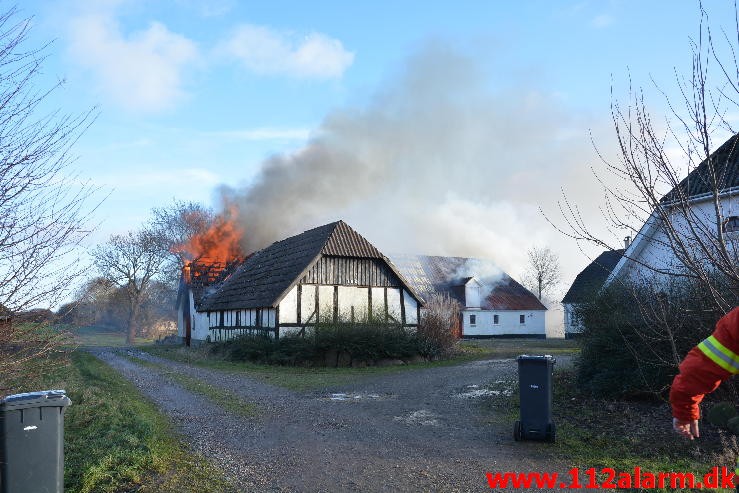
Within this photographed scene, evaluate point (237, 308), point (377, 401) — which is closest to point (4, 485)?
point (377, 401)

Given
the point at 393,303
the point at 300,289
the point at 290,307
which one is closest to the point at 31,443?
the point at 290,307

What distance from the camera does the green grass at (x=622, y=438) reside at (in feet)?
21.0

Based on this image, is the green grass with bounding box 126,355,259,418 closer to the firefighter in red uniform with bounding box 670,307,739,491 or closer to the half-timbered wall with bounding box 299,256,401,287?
the half-timbered wall with bounding box 299,256,401,287

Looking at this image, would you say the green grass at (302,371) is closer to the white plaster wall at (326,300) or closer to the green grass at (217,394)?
the green grass at (217,394)

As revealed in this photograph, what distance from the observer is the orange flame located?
34344 millimetres

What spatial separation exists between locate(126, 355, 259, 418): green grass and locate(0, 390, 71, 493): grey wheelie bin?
184 inches

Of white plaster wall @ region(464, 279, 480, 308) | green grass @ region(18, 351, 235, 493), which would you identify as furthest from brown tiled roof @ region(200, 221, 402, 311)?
white plaster wall @ region(464, 279, 480, 308)

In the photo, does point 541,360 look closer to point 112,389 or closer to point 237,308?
point 112,389

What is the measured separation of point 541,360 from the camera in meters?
7.74

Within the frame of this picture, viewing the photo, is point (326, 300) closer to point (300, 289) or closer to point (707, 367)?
point (300, 289)

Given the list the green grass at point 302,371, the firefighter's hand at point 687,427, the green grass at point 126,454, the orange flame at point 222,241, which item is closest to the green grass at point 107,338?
the orange flame at point 222,241

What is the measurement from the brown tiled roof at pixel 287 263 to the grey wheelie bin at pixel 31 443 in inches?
624

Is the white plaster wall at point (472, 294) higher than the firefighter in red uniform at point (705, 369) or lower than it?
higher

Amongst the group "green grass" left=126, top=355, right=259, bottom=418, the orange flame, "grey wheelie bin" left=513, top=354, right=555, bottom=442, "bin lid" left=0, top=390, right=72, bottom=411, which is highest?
the orange flame
